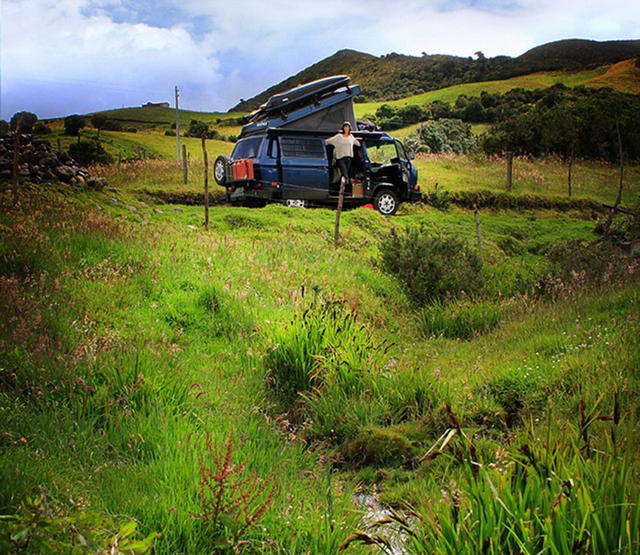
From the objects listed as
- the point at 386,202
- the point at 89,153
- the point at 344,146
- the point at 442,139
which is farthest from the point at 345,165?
the point at 442,139

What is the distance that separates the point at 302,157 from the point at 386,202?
3197mm

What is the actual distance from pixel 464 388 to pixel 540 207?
1892cm

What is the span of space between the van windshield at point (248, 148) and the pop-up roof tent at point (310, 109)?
1.08 feet

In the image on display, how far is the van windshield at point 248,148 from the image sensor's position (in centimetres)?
1555

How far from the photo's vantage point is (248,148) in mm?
15828

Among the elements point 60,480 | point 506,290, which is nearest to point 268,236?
point 506,290

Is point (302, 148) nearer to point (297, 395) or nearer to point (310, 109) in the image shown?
point (310, 109)

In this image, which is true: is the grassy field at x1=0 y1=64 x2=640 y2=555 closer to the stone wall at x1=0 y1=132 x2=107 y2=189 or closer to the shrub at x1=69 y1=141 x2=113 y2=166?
the stone wall at x1=0 y1=132 x2=107 y2=189

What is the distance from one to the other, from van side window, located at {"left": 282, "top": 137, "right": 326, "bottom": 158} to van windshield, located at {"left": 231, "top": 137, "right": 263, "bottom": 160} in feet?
2.60

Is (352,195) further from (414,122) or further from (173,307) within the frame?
(414,122)

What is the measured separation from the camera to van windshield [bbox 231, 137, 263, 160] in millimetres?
15547

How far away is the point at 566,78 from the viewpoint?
38531 millimetres

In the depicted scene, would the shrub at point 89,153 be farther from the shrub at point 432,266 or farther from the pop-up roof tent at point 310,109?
the shrub at point 432,266

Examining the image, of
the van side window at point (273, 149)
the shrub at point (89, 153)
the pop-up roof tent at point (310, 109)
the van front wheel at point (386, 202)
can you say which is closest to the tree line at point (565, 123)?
the van front wheel at point (386, 202)
